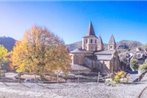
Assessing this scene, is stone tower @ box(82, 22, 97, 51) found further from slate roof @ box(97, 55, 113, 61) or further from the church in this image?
slate roof @ box(97, 55, 113, 61)

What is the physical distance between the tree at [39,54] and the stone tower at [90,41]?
3145 centimetres

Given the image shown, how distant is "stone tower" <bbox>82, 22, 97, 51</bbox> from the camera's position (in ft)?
222

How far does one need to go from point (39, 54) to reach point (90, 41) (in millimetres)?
34471

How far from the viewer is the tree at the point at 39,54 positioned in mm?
34625

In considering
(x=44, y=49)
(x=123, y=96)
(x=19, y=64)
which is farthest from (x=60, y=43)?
(x=123, y=96)

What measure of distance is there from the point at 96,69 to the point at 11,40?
59.2 meters

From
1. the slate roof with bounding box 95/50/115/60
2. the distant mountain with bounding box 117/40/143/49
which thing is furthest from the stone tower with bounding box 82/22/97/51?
the distant mountain with bounding box 117/40/143/49

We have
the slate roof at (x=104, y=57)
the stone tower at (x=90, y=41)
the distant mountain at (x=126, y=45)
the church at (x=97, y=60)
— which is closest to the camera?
the church at (x=97, y=60)

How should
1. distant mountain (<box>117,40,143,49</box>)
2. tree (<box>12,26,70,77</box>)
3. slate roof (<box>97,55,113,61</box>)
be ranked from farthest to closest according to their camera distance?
distant mountain (<box>117,40,143,49</box>) < slate roof (<box>97,55,113,61</box>) < tree (<box>12,26,70,77</box>)

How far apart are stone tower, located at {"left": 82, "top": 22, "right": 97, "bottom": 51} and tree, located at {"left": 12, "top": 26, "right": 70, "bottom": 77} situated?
103ft

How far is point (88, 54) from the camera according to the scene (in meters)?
63.9

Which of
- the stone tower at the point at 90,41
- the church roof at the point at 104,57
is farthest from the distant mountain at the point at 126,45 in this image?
the church roof at the point at 104,57

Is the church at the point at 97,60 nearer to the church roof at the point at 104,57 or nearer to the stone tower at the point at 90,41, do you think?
the church roof at the point at 104,57

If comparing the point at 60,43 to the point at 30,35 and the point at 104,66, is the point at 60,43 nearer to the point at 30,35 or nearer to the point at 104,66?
the point at 30,35
